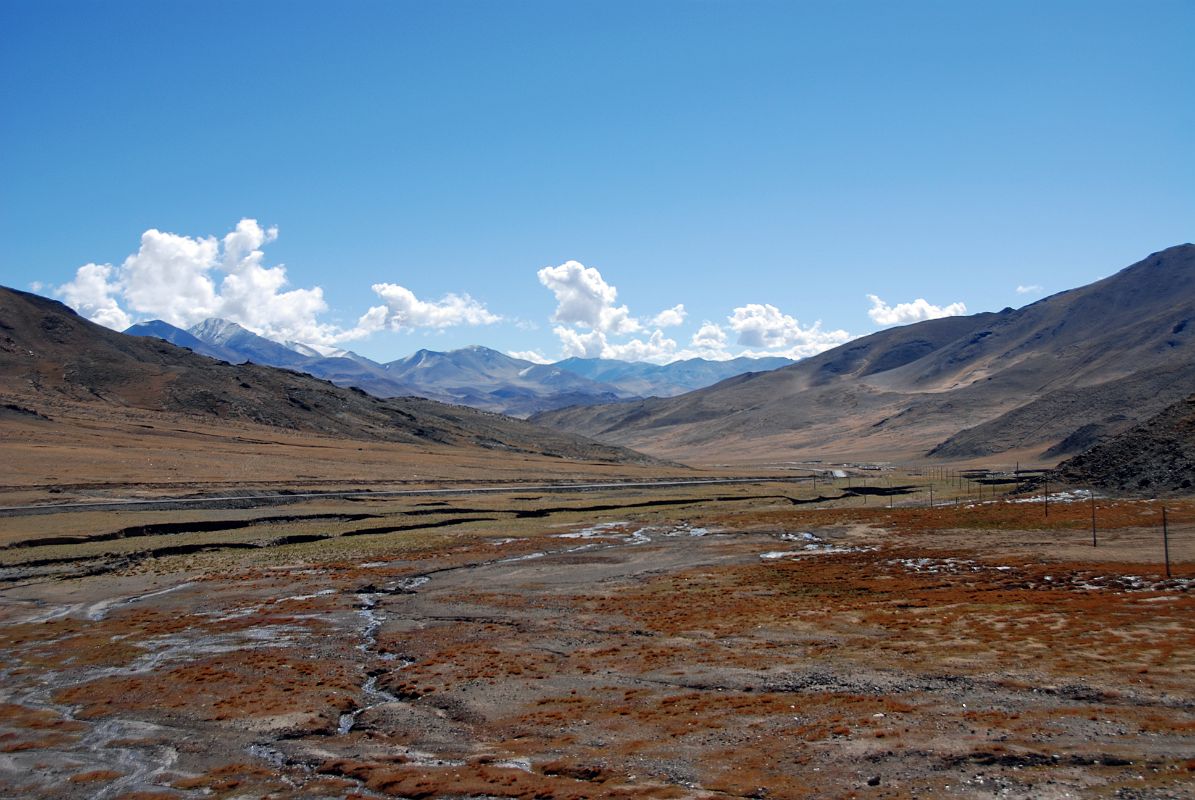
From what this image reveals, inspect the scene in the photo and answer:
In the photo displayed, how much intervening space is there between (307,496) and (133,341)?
458 feet

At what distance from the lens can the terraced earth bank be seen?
63.5ft

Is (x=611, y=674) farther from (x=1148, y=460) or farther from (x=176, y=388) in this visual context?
(x=176, y=388)

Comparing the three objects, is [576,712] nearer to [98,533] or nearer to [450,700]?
[450,700]

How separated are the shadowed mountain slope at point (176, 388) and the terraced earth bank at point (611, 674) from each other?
11125 cm

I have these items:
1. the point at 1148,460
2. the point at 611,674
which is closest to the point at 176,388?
the point at 1148,460

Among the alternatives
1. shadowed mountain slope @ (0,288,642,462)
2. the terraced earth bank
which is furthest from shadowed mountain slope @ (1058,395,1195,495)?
shadowed mountain slope @ (0,288,642,462)

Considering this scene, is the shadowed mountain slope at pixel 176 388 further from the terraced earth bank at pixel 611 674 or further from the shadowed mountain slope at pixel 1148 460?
the shadowed mountain slope at pixel 1148 460

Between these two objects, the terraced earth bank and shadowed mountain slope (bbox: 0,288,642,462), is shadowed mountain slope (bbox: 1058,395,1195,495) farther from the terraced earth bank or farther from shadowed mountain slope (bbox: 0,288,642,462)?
shadowed mountain slope (bbox: 0,288,642,462)

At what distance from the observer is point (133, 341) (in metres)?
200

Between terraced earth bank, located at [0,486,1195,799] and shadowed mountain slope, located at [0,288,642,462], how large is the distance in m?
111

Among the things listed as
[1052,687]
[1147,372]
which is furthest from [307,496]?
[1147,372]

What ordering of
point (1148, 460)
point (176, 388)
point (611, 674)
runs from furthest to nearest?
1. point (176, 388)
2. point (1148, 460)
3. point (611, 674)

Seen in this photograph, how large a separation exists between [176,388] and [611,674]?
15881cm

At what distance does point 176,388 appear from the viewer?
164 m
